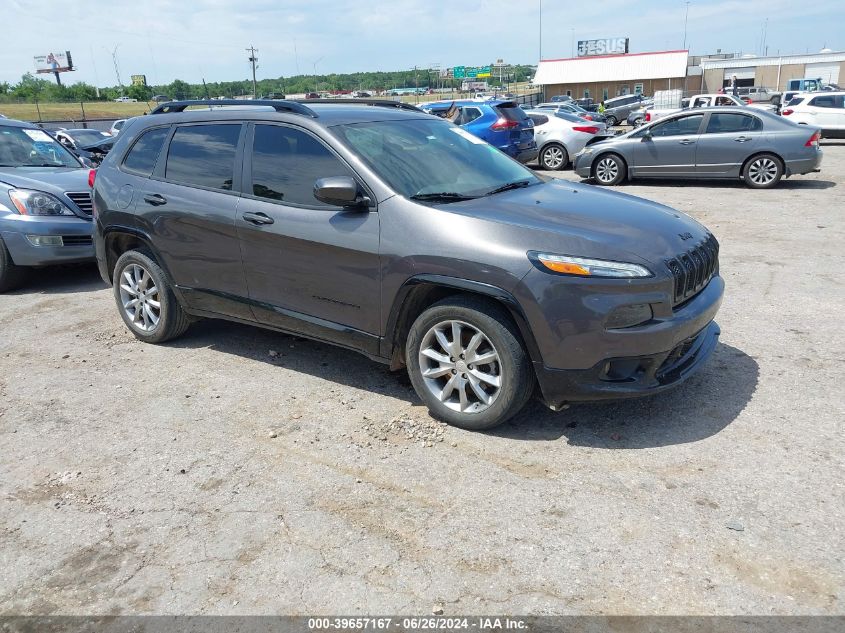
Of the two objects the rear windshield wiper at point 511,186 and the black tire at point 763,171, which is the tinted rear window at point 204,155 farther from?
the black tire at point 763,171

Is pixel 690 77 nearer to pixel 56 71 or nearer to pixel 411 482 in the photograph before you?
pixel 411 482

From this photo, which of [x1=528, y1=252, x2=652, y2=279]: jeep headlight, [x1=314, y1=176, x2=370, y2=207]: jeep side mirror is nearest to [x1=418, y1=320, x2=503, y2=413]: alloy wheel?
Answer: [x1=528, y1=252, x2=652, y2=279]: jeep headlight

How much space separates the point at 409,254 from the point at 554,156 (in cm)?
1429

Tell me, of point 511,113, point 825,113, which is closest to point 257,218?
point 511,113

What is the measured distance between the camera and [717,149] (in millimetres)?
12977

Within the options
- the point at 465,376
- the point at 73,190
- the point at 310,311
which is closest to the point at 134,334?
the point at 310,311

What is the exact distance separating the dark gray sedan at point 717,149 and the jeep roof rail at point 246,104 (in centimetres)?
1041

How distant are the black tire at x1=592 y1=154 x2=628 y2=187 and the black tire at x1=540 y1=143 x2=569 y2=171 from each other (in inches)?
117

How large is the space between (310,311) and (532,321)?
5.16 ft

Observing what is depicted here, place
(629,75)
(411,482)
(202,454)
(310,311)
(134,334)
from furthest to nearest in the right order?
(629,75) → (134,334) → (310,311) → (202,454) → (411,482)

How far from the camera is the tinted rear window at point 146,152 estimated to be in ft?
17.6

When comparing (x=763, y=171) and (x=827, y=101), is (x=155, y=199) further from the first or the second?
(x=827, y=101)

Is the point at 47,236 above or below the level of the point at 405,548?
above

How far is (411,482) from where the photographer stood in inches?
140
